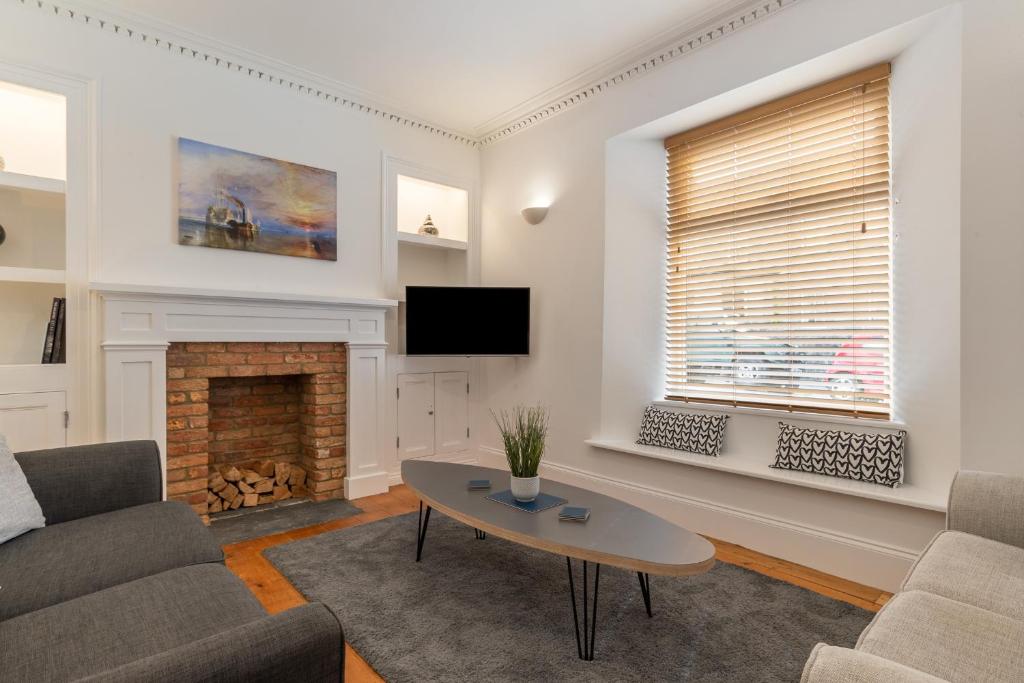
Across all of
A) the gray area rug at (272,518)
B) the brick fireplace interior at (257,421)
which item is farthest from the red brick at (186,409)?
the gray area rug at (272,518)

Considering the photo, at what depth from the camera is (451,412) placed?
→ 4.44m

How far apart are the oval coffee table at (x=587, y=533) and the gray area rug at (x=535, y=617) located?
12cm

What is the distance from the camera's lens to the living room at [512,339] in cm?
174

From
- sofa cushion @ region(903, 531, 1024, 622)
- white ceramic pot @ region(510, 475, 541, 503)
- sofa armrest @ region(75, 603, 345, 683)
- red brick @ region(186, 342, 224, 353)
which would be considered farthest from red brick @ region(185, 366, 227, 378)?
sofa cushion @ region(903, 531, 1024, 622)

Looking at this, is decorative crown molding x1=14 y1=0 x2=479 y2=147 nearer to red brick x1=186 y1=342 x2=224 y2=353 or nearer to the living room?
the living room

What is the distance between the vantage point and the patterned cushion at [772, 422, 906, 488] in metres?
2.53

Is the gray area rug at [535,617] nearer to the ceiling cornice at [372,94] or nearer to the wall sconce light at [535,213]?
the wall sconce light at [535,213]

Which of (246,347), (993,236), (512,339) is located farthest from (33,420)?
(993,236)

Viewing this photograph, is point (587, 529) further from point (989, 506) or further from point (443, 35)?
point (443, 35)

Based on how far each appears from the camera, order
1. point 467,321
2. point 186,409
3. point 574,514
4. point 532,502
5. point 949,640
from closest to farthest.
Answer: point 949,640 → point 574,514 → point 532,502 → point 186,409 → point 467,321

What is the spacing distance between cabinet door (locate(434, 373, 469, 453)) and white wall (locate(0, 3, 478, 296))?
0.96m

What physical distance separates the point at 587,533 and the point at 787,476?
1398mm

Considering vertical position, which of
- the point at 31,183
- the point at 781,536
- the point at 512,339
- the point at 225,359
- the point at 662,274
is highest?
the point at 31,183

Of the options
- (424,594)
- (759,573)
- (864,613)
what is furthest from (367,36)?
(864,613)
